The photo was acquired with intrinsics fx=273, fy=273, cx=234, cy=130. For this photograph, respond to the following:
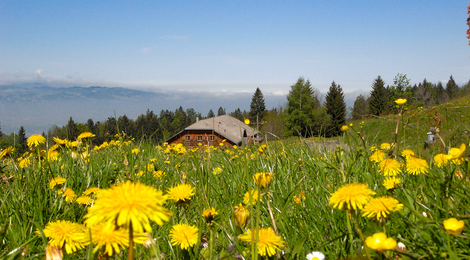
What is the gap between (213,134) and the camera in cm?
281

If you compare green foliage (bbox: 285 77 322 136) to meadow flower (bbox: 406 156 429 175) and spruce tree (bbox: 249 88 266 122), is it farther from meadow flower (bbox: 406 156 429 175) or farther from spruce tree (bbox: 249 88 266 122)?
meadow flower (bbox: 406 156 429 175)

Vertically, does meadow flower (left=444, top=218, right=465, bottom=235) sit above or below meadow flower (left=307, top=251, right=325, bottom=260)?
above

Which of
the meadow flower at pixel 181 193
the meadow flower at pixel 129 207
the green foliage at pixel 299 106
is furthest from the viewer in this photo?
the green foliage at pixel 299 106

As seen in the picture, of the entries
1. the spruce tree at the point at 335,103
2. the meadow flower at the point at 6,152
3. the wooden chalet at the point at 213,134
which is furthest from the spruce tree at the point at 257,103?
the meadow flower at the point at 6,152

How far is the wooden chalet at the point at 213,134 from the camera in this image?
117 inches

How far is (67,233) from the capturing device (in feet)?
3.12

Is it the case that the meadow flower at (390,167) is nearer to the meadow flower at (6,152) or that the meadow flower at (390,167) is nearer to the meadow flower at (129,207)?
the meadow flower at (129,207)

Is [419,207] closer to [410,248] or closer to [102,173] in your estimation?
[410,248]

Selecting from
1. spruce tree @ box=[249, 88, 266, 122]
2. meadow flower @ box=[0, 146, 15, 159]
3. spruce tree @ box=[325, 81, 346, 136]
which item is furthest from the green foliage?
meadow flower @ box=[0, 146, 15, 159]

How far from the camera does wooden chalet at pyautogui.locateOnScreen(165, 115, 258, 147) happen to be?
298 cm

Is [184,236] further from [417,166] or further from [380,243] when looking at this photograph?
[417,166]

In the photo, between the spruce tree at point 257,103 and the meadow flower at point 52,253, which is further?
the spruce tree at point 257,103

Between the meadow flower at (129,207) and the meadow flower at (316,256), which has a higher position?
the meadow flower at (129,207)

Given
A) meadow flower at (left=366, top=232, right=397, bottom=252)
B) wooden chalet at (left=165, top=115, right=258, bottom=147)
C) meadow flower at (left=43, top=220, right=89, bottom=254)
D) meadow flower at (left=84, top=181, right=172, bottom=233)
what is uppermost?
meadow flower at (left=84, top=181, right=172, bottom=233)
